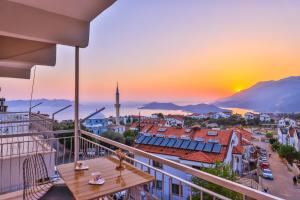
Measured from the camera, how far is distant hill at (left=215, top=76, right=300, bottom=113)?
4418 mm

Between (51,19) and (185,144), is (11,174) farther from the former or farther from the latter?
(185,144)

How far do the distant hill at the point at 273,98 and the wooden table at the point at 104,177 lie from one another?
13.3 feet

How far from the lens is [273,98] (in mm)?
4828

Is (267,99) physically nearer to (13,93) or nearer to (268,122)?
(268,122)

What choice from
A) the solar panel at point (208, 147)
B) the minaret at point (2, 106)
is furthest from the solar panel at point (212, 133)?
the minaret at point (2, 106)

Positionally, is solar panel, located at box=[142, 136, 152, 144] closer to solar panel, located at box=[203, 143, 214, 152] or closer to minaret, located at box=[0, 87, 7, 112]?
solar panel, located at box=[203, 143, 214, 152]

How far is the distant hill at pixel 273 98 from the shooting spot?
4.42 metres

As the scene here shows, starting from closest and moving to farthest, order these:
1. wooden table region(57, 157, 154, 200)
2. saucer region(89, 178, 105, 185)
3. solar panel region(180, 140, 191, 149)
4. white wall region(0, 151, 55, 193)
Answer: wooden table region(57, 157, 154, 200) < saucer region(89, 178, 105, 185) < white wall region(0, 151, 55, 193) < solar panel region(180, 140, 191, 149)

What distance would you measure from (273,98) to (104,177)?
4.84 meters

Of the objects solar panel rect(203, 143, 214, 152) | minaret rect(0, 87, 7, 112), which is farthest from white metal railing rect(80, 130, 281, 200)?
minaret rect(0, 87, 7, 112)

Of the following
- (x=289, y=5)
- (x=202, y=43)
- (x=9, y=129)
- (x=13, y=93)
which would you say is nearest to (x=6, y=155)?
(x=9, y=129)

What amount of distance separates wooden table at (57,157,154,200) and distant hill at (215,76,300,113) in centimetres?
406

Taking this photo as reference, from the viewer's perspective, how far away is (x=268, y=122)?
185 inches

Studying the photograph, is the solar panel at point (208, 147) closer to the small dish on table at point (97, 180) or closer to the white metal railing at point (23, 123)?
the white metal railing at point (23, 123)
